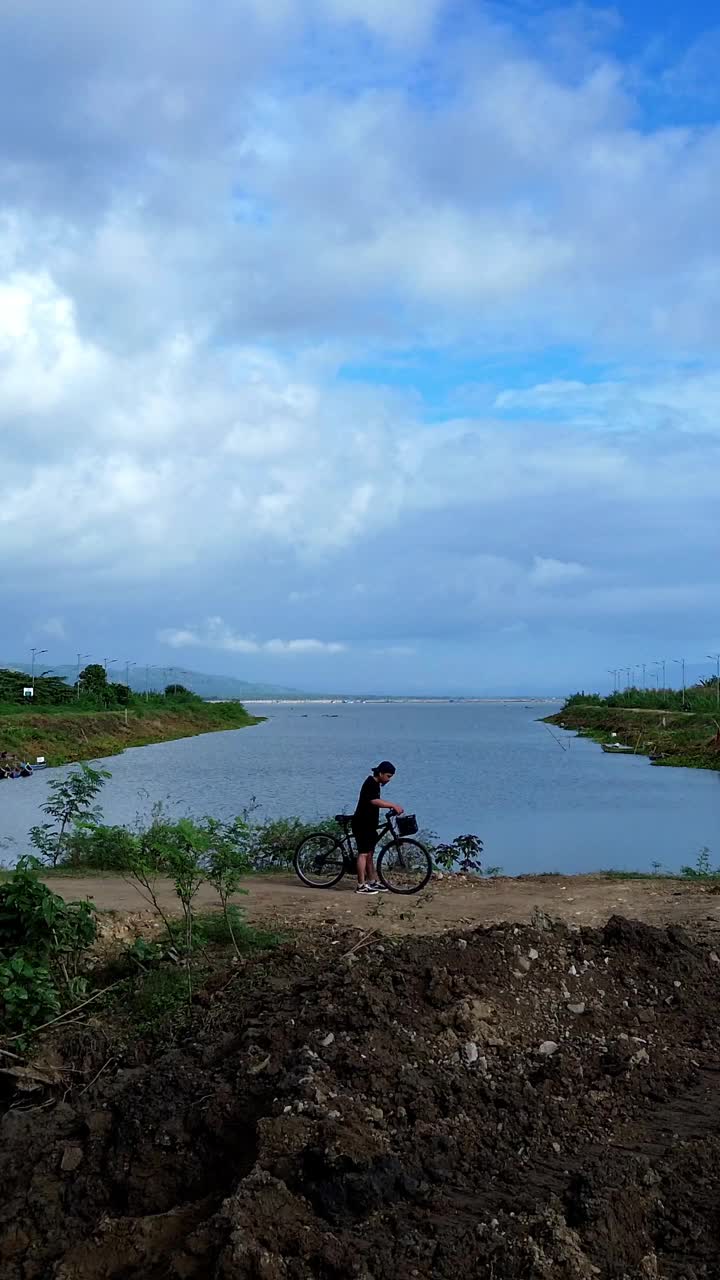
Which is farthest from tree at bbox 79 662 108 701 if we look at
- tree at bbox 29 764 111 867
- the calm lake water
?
Result: tree at bbox 29 764 111 867

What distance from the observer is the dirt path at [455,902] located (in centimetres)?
1063

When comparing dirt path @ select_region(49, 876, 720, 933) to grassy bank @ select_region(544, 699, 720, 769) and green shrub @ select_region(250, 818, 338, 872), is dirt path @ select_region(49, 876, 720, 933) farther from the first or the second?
grassy bank @ select_region(544, 699, 720, 769)

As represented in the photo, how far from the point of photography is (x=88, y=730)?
5462cm

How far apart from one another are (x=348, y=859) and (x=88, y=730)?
145 ft

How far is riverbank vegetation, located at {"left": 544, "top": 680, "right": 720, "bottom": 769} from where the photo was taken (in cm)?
4747

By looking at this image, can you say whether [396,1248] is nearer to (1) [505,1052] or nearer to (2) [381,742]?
(1) [505,1052]

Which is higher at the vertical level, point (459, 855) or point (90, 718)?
point (90, 718)

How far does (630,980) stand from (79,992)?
4.34 metres

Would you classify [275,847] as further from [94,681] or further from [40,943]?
[94,681]

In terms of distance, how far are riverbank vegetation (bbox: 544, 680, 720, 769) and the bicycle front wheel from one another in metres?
31.6

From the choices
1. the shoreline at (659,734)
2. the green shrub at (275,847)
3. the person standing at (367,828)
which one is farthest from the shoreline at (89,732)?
the shoreline at (659,734)

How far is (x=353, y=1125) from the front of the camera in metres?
5.35

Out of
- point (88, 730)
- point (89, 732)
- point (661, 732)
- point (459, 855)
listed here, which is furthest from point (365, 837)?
point (661, 732)

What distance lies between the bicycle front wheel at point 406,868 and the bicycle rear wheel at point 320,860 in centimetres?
56
